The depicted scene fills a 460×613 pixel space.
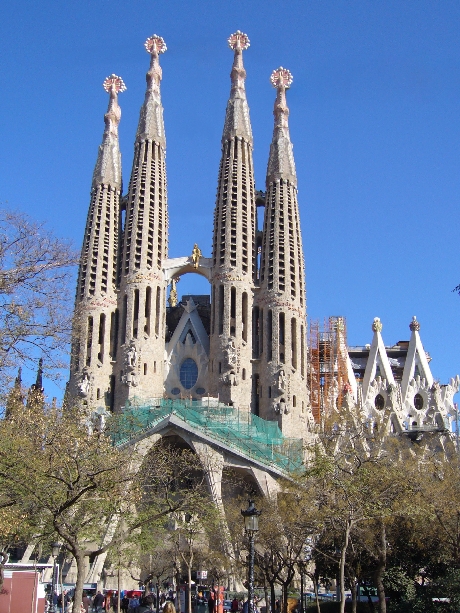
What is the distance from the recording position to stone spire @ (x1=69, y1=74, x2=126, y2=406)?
180 ft

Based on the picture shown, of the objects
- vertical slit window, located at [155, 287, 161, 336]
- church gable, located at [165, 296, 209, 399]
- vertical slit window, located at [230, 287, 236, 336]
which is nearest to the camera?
vertical slit window, located at [230, 287, 236, 336]

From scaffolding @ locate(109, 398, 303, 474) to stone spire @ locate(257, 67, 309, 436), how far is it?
234cm

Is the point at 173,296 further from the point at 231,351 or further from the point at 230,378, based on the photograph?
the point at 230,378

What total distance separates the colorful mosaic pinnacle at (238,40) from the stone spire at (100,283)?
37.0 feet

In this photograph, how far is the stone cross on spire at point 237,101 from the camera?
61.1 meters

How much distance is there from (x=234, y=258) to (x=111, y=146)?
1318cm

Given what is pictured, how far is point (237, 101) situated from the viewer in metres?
61.9

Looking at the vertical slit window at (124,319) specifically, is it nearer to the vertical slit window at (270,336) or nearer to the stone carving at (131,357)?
the stone carving at (131,357)

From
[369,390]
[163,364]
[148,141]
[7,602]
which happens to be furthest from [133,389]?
[7,602]

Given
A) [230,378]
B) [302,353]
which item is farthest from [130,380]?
[302,353]

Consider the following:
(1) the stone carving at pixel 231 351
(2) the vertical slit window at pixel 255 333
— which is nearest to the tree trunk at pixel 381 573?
(1) the stone carving at pixel 231 351

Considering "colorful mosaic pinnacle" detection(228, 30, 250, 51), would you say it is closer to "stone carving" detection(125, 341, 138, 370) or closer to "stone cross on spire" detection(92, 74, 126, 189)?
"stone cross on spire" detection(92, 74, 126, 189)

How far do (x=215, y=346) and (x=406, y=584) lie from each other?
3098 centimetres

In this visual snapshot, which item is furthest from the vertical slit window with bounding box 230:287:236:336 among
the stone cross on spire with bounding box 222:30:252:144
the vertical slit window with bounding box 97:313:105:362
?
the stone cross on spire with bounding box 222:30:252:144
